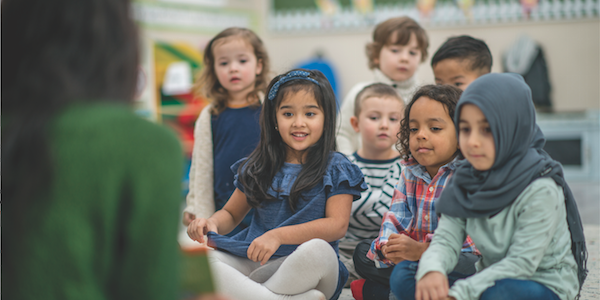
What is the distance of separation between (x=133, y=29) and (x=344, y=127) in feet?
5.46

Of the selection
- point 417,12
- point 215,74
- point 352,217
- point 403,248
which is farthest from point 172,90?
point 403,248

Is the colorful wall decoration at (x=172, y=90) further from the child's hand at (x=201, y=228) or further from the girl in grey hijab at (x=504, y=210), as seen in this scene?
the girl in grey hijab at (x=504, y=210)

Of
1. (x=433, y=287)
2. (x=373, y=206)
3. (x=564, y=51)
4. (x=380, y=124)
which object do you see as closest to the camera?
(x=433, y=287)

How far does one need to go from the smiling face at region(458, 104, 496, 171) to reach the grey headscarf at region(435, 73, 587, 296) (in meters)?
0.02

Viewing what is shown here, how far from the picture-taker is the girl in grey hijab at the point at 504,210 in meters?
1.07

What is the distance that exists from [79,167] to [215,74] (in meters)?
1.60

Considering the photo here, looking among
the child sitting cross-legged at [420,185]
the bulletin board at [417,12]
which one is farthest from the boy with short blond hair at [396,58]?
the bulletin board at [417,12]

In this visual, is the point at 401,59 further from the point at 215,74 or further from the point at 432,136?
the point at 432,136

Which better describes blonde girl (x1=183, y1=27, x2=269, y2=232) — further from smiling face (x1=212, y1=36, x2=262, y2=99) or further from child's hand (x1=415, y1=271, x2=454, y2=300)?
child's hand (x1=415, y1=271, x2=454, y2=300)

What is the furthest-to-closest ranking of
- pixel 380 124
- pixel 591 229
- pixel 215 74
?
pixel 591 229 → pixel 215 74 → pixel 380 124

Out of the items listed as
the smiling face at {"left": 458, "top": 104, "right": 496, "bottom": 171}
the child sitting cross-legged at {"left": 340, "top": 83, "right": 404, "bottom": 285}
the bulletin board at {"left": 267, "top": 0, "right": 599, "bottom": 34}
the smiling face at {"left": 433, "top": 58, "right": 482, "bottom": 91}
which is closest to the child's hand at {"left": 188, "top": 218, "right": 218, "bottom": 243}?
the child sitting cross-legged at {"left": 340, "top": 83, "right": 404, "bottom": 285}

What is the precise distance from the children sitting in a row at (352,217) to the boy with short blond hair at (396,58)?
1.76 feet

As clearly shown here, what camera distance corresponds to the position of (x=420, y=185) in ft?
4.75

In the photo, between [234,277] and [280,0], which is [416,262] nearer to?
[234,277]
